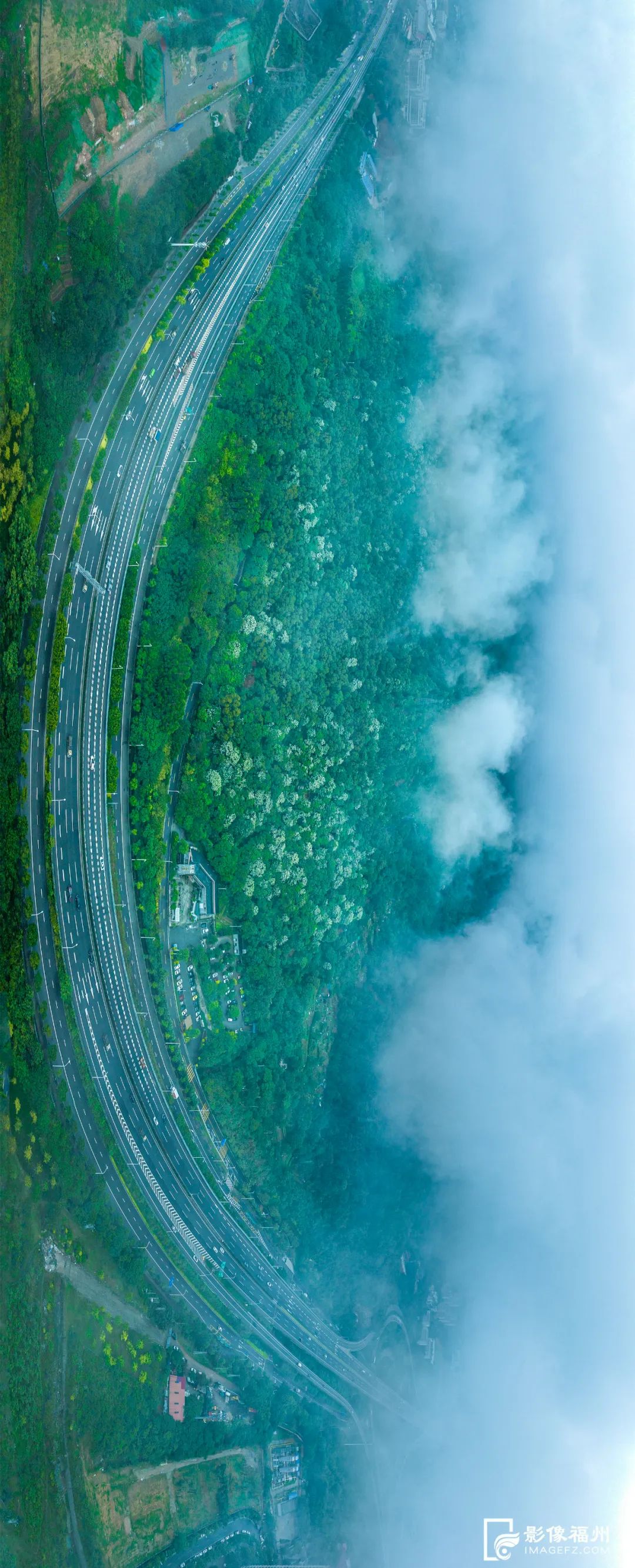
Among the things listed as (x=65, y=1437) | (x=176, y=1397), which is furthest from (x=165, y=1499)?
(x=65, y=1437)

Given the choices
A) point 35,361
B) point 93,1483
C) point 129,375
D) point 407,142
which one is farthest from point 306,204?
point 93,1483

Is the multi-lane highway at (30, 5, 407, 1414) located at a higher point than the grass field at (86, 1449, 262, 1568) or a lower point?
Result: higher

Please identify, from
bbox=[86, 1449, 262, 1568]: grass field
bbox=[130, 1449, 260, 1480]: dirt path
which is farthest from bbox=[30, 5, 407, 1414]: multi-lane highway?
bbox=[86, 1449, 262, 1568]: grass field

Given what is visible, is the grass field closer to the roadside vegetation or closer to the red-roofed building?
the red-roofed building

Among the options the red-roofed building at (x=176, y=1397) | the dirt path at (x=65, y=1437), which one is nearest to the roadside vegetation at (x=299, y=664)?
the red-roofed building at (x=176, y=1397)

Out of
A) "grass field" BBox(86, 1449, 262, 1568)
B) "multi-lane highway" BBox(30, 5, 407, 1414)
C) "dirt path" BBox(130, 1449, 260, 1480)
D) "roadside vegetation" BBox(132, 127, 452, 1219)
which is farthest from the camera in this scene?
"roadside vegetation" BBox(132, 127, 452, 1219)

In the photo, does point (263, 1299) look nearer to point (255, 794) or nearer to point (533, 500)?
point (255, 794)
